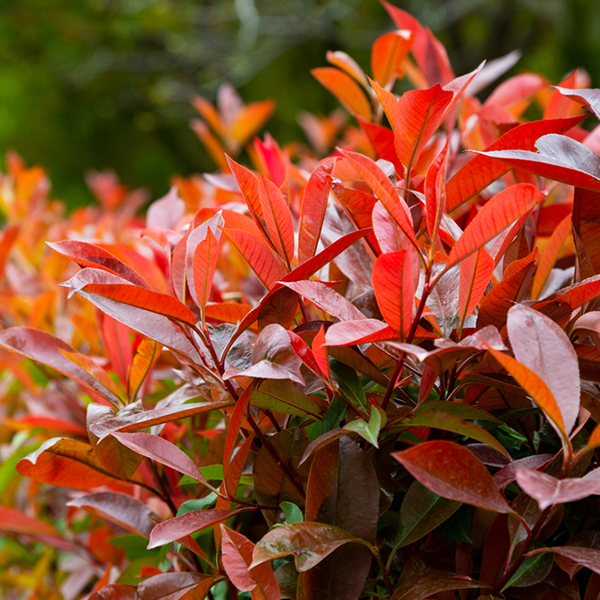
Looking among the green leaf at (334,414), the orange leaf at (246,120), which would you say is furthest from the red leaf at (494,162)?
the orange leaf at (246,120)

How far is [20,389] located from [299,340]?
1002 millimetres

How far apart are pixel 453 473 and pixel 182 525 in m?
0.23

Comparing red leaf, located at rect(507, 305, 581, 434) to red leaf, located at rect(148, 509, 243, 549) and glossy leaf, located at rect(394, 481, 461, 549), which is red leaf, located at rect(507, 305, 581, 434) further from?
red leaf, located at rect(148, 509, 243, 549)

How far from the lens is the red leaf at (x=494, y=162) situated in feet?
1.60

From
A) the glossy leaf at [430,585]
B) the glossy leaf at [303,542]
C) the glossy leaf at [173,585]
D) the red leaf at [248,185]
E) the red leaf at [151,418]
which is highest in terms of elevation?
the red leaf at [248,185]

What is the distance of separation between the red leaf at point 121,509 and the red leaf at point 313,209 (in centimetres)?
37

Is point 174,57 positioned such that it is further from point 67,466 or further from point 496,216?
point 496,216

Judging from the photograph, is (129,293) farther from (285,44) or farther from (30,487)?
(285,44)

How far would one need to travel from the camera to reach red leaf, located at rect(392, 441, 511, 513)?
1.22ft

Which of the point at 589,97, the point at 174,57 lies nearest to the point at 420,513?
the point at 589,97

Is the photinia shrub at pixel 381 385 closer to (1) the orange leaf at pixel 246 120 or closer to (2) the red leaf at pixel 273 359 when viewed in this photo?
(2) the red leaf at pixel 273 359

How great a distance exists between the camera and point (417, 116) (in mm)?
480

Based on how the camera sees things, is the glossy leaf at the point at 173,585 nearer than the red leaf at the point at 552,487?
No

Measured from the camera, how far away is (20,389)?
1.21 meters
